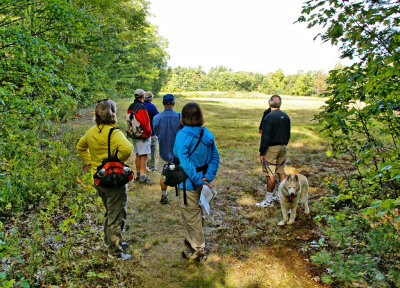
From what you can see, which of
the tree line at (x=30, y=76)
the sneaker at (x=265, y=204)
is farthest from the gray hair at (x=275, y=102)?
the tree line at (x=30, y=76)

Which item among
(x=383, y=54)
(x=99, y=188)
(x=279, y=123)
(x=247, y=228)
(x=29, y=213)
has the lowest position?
(x=247, y=228)

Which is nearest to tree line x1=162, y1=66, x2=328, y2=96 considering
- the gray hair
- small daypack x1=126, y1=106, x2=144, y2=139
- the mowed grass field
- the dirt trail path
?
small daypack x1=126, y1=106, x2=144, y2=139

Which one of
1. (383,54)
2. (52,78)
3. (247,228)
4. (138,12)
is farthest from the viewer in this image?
(138,12)

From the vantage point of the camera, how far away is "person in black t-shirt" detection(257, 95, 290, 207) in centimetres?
567

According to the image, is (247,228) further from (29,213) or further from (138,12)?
(138,12)

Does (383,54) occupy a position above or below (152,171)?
above

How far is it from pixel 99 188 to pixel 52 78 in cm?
250

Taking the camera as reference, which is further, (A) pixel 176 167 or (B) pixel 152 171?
(B) pixel 152 171

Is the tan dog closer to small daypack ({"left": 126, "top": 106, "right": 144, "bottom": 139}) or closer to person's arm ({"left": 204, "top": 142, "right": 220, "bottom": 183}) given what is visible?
person's arm ({"left": 204, "top": 142, "right": 220, "bottom": 183})

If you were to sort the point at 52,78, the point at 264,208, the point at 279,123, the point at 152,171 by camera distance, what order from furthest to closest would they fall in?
the point at 152,171 < the point at 264,208 < the point at 279,123 < the point at 52,78

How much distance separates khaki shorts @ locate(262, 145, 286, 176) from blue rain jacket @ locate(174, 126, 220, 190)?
250cm

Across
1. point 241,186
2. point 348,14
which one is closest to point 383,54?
point 348,14

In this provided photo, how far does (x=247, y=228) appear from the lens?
5.14 m

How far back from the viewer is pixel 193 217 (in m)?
3.87
